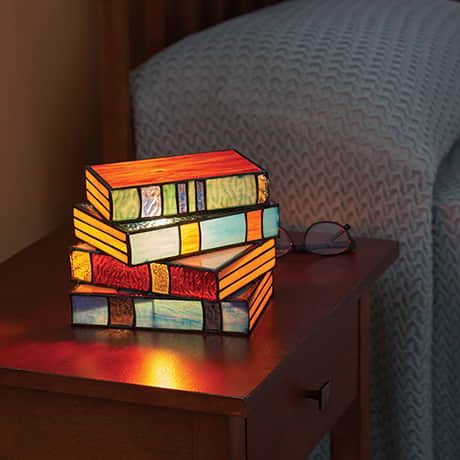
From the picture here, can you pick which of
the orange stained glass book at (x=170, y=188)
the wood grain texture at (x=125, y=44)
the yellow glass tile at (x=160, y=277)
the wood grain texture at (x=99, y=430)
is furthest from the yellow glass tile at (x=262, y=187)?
the wood grain texture at (x=125, y=44)

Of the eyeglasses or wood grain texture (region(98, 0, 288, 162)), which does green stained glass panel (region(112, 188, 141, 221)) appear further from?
wood grain texture (region(98, 0, 288, 162))

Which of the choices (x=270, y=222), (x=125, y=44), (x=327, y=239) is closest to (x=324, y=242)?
(x=327, y=239)

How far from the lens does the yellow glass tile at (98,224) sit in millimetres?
808

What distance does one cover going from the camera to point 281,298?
90 cm

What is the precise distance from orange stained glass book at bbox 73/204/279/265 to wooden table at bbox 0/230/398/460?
0.07 meters

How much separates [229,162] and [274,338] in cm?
19

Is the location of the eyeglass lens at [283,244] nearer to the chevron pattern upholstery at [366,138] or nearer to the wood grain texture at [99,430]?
the chevron pattern upholstery at [366,138]

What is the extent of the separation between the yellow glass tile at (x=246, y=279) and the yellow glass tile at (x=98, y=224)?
0.09m

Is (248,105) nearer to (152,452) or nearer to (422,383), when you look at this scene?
(422,383)

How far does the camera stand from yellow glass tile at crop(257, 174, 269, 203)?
2.84 ft

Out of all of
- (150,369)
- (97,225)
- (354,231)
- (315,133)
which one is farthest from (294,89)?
(150,369)

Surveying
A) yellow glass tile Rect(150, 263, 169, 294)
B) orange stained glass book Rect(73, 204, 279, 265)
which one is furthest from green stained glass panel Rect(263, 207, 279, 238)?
yellow glass tile Rect(150, 263, 169, 294)

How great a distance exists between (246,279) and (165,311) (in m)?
0.07

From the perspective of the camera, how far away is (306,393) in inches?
33.5
